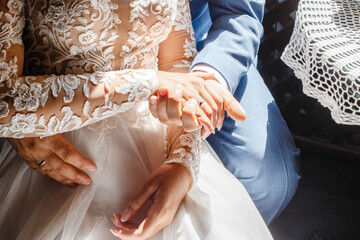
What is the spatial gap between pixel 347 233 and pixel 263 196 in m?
0.51

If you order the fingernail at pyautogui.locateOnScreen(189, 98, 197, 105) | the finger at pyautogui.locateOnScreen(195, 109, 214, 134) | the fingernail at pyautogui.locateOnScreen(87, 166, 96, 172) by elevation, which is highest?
the fingernail at pyautogui.locateOnScreen(189, 98, 197, 105)

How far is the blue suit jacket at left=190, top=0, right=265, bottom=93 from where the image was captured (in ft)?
2.84

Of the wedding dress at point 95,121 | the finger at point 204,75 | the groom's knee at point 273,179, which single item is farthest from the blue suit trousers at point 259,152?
the finger at point 204,75

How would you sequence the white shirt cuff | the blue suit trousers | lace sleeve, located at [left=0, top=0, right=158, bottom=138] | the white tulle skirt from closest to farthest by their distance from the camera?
lace sleeve, located at [left=0, top=0, right=158, bottom=138]
the white tulle skirt
the white shirt cuff
the blue suit trousers

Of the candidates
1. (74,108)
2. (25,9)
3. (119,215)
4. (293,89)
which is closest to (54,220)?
(119,215)

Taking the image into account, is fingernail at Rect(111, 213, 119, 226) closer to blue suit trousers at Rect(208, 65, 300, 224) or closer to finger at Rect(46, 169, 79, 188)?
finger at Rect(46, 169, 79, 188)

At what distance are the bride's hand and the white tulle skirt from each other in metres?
0.03

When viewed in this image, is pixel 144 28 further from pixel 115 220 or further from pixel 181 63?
pixel 115 220

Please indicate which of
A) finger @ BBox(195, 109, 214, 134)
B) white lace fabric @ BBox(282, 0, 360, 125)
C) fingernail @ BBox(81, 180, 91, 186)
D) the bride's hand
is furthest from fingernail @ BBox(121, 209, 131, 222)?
white lace fabric @ BBox(282, 0, 360, 125)

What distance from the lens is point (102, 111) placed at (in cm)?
66

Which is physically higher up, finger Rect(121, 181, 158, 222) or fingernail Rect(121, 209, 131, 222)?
finger Rect(121, 181, 158, 222)

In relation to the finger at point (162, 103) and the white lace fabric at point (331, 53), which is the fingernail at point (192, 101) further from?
the white lace fabric at point (331, 53)

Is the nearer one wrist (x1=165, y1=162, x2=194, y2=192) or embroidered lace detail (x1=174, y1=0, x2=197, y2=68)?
wrist (x1=165, y1=162, x2=194, y2=192)

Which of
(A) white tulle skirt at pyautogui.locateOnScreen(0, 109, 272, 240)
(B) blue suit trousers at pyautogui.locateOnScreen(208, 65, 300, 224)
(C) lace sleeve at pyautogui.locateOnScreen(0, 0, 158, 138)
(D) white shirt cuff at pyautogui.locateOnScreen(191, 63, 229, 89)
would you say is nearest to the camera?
(C) lace sleeve at pyautogui.locateOnScreen(0, 0, 158, 138)
